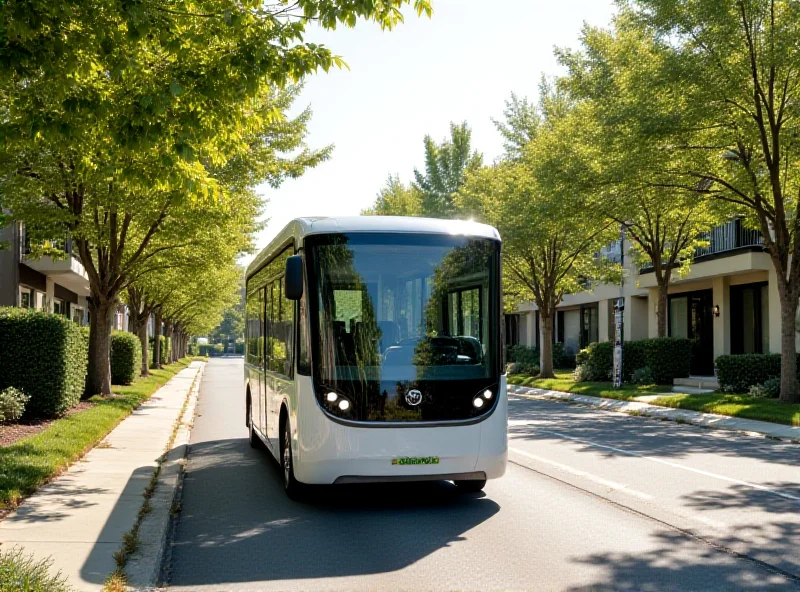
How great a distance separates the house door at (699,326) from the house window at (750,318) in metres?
1.92

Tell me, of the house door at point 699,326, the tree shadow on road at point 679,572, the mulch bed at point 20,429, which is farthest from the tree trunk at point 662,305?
the tree shadow on road at point 679,572

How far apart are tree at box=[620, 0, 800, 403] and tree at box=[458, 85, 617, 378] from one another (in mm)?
5409

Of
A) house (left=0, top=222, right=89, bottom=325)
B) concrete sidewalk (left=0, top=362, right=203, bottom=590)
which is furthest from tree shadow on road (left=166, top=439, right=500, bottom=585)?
house (left=0, top=222, right=89, bottom=325)

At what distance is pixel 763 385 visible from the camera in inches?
844

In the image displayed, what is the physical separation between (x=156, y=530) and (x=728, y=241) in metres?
25.9

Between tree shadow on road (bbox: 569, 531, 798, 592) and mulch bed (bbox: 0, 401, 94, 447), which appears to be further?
mulch bed (bbox: 0, 401, 94, 447)

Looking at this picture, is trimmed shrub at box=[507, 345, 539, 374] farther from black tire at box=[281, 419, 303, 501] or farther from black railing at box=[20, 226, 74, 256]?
black tire at box=[281, 419, 303, 501]

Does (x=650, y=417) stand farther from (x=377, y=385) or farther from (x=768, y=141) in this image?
(x=377, y=385)

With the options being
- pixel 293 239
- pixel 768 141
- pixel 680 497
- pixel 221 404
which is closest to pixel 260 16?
pixel 293 239

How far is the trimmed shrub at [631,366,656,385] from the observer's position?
2773 centimetres

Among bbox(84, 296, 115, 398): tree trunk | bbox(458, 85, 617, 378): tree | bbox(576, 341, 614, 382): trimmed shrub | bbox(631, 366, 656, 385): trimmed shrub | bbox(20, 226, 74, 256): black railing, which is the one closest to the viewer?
bbox(20, 226, 74, 256): black railing

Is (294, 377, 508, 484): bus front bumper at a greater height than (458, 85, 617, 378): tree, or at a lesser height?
lesser

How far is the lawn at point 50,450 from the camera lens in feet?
29.2

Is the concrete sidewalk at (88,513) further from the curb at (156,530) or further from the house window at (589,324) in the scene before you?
the house window at (589,324)
